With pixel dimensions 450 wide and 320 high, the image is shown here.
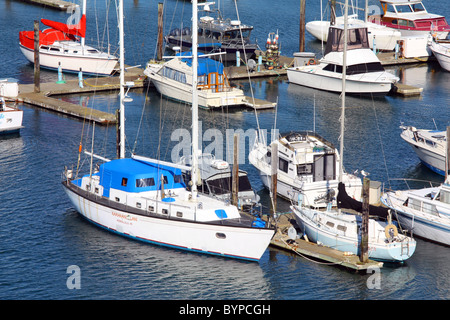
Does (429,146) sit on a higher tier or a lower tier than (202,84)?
lower

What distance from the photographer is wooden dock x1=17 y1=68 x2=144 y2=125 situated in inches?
2483

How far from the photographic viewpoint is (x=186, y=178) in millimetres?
45594

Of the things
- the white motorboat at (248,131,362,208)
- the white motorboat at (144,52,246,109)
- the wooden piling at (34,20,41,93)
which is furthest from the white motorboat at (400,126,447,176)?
the wooden piling at (34,20,41,93)

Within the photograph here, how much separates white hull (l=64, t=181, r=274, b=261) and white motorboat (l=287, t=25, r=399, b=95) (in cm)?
3426

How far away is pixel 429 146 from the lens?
2109 inches

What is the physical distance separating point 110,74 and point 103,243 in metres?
35.0

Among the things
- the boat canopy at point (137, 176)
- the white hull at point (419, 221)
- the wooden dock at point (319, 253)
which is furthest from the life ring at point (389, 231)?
the boat canopy at point (137, 176)

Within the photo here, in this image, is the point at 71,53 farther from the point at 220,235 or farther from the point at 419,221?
the point at 419,221

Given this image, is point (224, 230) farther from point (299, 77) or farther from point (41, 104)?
point (299, 77)

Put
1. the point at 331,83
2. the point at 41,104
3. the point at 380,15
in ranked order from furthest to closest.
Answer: the point at 380,15 < the point at 331,83 < the point at 41,104

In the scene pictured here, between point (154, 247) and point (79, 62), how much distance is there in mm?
37379

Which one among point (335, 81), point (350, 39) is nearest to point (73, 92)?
point (335, 81)

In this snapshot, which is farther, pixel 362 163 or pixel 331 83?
pixel 331 83
